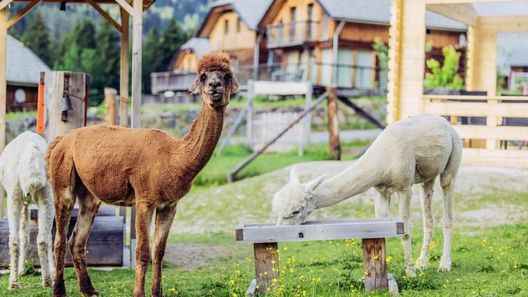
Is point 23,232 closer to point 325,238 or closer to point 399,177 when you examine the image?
point 325,238

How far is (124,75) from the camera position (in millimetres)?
14531

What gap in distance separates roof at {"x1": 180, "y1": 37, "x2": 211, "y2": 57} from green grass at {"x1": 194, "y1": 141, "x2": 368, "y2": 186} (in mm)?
19911

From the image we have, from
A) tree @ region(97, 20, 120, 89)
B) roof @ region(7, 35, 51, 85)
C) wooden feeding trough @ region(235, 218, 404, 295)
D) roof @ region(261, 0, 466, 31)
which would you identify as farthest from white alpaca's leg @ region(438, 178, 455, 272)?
tree @ region(97, 20, 120, 89)

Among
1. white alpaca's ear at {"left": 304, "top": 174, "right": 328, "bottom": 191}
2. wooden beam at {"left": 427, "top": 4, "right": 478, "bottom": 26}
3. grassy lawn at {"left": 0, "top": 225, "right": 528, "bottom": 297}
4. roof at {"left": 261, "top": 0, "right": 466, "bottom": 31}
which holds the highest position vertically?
roof at {"left": 261, "top": 0, "right": 466, "bottom": 31}

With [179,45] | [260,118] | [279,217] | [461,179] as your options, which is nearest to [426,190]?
[279,217]

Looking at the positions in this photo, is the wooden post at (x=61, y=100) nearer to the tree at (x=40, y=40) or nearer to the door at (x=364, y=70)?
the door at (x=364, y=70)

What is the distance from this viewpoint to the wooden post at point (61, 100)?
40.4 ft

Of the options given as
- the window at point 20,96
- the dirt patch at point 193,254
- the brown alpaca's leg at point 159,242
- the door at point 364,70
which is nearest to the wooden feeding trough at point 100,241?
the dirt patch at point 193,254

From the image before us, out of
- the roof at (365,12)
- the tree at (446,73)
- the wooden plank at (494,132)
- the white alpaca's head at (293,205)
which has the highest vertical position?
the roof at (365,12)

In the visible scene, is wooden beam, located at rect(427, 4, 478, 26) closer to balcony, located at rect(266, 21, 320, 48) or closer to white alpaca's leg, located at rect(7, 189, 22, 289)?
white alpaca's leg, located at rect(7, 189, 22, 289)

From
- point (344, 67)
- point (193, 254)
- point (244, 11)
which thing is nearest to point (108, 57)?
point (244, 11)

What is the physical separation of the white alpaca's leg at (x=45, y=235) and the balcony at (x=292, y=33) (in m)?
33.5

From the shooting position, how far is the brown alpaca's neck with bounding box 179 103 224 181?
8445 millimetres

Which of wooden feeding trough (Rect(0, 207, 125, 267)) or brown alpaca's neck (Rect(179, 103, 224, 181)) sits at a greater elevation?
brown alpaca's neck (Rect(179, 103, 224, 181))
